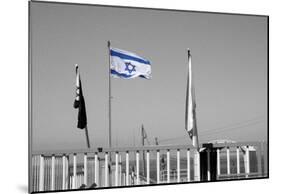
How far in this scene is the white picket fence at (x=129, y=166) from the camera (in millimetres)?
5367

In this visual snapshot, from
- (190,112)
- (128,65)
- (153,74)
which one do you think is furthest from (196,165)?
(128,65)

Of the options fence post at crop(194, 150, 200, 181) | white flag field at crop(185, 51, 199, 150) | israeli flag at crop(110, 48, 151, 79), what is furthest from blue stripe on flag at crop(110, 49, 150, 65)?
fence post at crop(194, 150, 200, 181)

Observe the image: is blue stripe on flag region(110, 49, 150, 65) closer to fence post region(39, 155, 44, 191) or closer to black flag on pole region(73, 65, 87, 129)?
black flag on pole region(73, 65, 87, 129)

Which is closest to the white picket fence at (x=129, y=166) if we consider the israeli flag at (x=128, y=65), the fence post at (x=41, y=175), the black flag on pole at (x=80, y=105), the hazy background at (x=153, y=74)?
A: the fence post at (x=41, y=175)

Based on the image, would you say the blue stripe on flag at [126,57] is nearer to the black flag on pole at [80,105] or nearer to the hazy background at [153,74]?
the hazy background at [153,74]

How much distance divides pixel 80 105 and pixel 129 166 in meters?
0.88

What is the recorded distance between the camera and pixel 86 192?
539 centimetres

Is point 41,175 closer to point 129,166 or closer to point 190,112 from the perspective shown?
point 129,166

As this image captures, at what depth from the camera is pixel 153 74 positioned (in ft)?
18.8

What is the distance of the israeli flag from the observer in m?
5.61

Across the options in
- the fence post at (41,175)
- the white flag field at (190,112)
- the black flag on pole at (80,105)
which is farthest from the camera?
the white flag field at (190,112)

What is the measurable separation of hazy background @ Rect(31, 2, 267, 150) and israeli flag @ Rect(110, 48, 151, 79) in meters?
0.07

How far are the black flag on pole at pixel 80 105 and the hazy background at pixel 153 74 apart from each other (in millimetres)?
46
